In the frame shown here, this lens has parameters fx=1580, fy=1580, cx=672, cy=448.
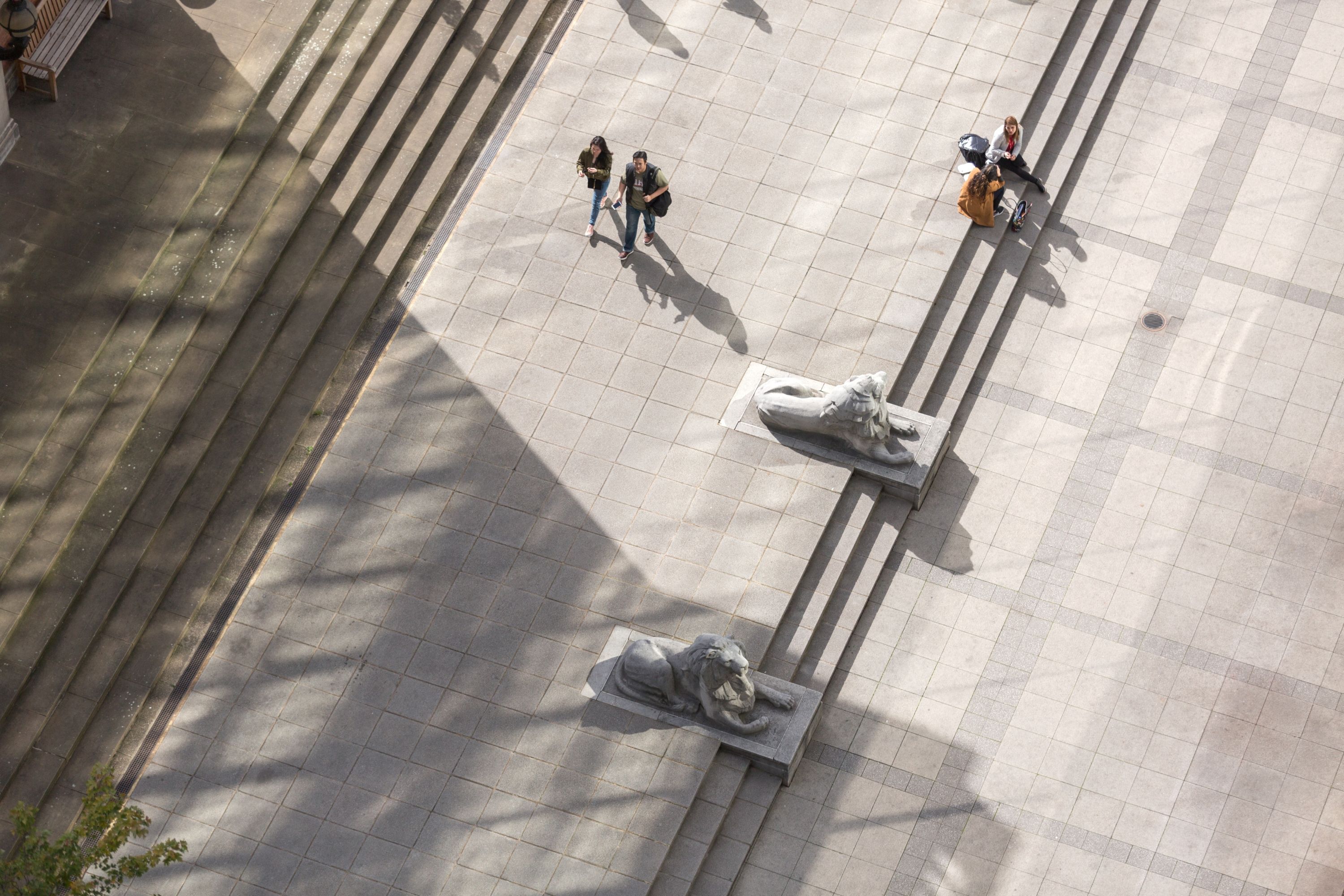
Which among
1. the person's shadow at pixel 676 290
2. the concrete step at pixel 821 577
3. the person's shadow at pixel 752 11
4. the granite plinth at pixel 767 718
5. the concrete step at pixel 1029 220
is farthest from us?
the person's shadow at pixel 752 11

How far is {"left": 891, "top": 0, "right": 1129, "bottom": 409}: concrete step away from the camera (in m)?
26.2

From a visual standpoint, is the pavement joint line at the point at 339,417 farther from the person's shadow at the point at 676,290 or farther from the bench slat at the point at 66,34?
the bench slat at the point at 66,34

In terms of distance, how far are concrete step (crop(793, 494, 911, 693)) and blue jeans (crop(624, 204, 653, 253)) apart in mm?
6090

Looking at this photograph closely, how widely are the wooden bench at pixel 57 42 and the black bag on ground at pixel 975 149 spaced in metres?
15.2

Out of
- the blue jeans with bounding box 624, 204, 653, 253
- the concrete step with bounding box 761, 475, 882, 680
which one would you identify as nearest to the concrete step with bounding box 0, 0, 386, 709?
the blue jeans with bounding box 624, 204, 653, 253

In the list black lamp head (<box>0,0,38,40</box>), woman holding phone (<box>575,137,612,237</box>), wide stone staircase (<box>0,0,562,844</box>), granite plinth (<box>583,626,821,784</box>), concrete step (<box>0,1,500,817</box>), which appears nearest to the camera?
granite plinth (<box>583,626,821,784</box>)

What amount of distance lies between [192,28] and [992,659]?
17.5m

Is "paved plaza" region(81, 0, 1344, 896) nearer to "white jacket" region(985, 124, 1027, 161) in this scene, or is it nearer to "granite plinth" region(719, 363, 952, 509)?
"granite plinth" region(719, 363, 952, 509)

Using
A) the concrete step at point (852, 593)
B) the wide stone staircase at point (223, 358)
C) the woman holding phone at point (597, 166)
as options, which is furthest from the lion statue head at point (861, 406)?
the wide stone staircase at point (223, 358)

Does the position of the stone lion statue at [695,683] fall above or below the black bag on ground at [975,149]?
below

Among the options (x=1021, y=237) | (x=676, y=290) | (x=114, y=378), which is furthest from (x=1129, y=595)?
(x=114, y=378)

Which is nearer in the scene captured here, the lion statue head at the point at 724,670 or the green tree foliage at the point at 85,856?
the green tree foliage at the point at 85,856

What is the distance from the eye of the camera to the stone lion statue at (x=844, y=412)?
934 inches

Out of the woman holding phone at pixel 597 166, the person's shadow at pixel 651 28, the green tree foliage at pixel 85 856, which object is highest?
the person's shadow at pixel 651 28
